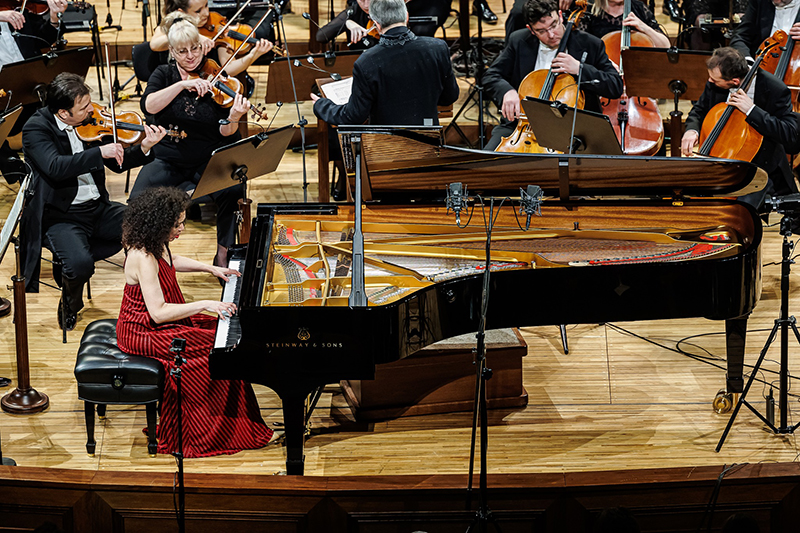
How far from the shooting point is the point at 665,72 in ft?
20.3

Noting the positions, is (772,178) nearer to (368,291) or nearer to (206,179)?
(368,291)

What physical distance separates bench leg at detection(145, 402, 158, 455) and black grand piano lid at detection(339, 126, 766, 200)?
140cm

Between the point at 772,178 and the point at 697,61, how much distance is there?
91 centimetres

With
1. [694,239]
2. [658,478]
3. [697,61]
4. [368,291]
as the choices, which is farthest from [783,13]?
[658,478]

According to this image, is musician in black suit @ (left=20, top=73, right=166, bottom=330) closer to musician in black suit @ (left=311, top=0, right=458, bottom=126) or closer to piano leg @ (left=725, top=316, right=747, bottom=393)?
musician in black suit @ (left=311, top=0, right=458, bottom=126)

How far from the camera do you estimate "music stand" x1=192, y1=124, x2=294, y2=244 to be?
482cm

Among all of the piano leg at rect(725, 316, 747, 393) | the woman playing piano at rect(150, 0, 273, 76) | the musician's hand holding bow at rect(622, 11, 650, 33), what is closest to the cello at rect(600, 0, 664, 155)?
the musician's hand holding bow at rect(622, 11, 650, 33)

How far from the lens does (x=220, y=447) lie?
432 centimetres

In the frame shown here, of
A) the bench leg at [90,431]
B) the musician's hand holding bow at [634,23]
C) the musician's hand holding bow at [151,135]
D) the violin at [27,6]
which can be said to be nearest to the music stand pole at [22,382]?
the bench leg at [90,431]

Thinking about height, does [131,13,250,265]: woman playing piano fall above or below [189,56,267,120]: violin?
below

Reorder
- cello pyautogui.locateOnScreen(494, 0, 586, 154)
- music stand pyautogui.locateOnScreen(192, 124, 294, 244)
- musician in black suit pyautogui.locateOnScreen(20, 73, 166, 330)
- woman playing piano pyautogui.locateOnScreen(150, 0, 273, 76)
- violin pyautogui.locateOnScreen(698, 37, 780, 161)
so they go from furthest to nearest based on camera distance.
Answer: woman playing piano pyautogui.locateOnScreen(150, 0, 273, 76) → cello pyautogui.locateOnScreen(494, 0, 586, 154) → violin pyautogui.locateOnScreen(698, 37, 780, 161) → musician in black suit pyautogui.locateOnScreen(20, 73, 166, 330) → music stand pyautogui.locateOnScreen(192, 124, 294, 244)

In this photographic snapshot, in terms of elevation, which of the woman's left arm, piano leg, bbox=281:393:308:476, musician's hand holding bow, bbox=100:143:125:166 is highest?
musician's hand holding bow, bbox=100:143:125:166

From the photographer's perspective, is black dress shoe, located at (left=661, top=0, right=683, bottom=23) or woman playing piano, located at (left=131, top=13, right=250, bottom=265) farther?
black dress shoe, located at (left=661, top=0, right=683, bottom=23)

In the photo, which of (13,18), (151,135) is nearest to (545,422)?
(151,135)
